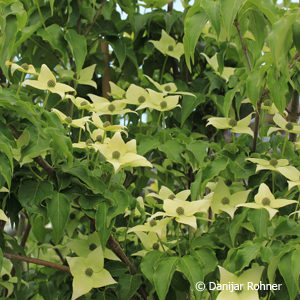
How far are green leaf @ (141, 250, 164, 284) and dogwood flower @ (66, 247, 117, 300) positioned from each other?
3.2 inches

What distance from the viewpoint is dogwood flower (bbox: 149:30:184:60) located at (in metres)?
1.56

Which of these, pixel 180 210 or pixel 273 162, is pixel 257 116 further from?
pixel 180 210

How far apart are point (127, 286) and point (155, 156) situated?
1.47 feet

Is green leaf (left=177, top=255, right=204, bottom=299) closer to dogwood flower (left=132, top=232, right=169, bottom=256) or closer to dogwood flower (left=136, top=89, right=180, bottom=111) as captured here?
dogwood flower (left=132, top=232, right=169, bottom=256)

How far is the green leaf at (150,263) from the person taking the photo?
3.74 feet

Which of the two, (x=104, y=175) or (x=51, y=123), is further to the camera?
(x=104, y=175)

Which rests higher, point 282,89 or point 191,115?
point 282,89

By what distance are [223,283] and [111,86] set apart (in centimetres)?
70

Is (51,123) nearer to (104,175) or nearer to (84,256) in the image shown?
(104,175)

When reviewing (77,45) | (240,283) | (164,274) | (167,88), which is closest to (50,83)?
(77,45)

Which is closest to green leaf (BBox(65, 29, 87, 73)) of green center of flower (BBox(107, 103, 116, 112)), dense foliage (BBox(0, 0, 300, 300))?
dense foliage (BBox(0, 0, 300, 300))

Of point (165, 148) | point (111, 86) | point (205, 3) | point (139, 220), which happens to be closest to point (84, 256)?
point (139, 220)

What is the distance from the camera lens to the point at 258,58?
1.20m

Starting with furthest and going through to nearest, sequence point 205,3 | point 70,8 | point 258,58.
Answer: point 70,8 → point 258,58 → point 205,3
